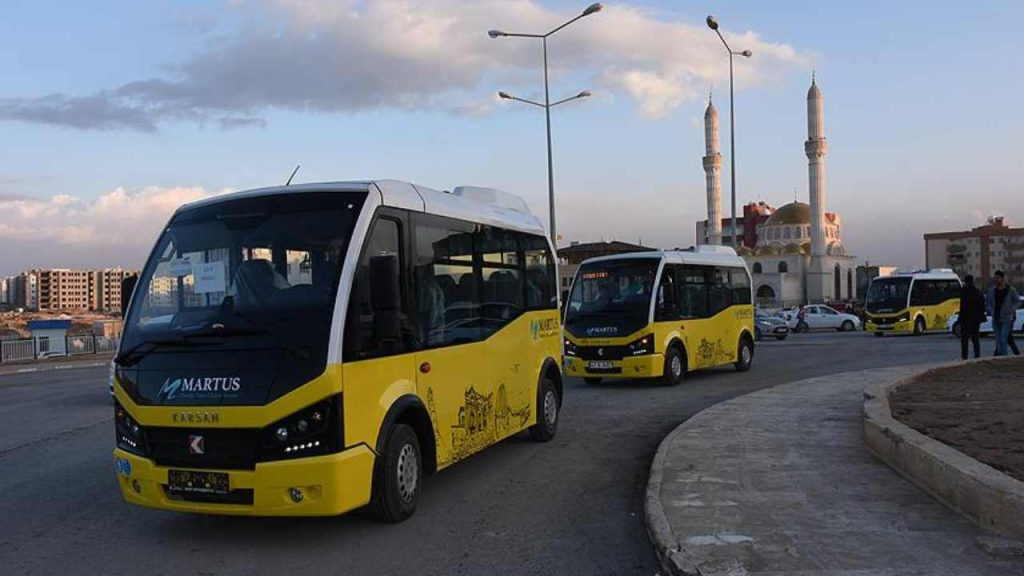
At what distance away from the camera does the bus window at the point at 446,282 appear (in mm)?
7285

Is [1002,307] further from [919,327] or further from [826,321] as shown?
[826,321]

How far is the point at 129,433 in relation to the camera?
20.3ft

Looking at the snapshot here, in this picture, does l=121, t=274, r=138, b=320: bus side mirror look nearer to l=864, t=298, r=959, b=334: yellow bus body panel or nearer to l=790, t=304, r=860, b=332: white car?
l=864, t=298, r=959, b=334: yellow bus body panel

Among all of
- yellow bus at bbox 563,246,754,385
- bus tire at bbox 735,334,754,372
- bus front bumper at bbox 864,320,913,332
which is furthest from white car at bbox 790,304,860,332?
yellow bus at bbox 563,246,754,385

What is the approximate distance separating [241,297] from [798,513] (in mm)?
4316

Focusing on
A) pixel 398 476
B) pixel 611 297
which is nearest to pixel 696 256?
pixel 611 297

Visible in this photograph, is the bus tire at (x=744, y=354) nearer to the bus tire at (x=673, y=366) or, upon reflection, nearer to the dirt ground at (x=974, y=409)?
the bus tire at (x=673, y=366)

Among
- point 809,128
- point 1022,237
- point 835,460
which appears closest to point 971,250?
point 1022,237

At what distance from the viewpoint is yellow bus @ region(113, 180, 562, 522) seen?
18.7ft

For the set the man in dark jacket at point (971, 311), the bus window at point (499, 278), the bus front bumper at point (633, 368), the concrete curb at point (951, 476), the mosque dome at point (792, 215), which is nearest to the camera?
the concrete curb at point (951, 476)

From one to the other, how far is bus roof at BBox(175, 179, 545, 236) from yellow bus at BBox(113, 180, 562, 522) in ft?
0.08

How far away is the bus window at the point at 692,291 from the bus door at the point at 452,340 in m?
8.78

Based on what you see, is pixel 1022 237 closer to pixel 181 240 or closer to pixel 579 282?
pixel 579 282

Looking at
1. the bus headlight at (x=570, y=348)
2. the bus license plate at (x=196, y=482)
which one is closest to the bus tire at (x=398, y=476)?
the bus license plate at (x=196, y=482)
